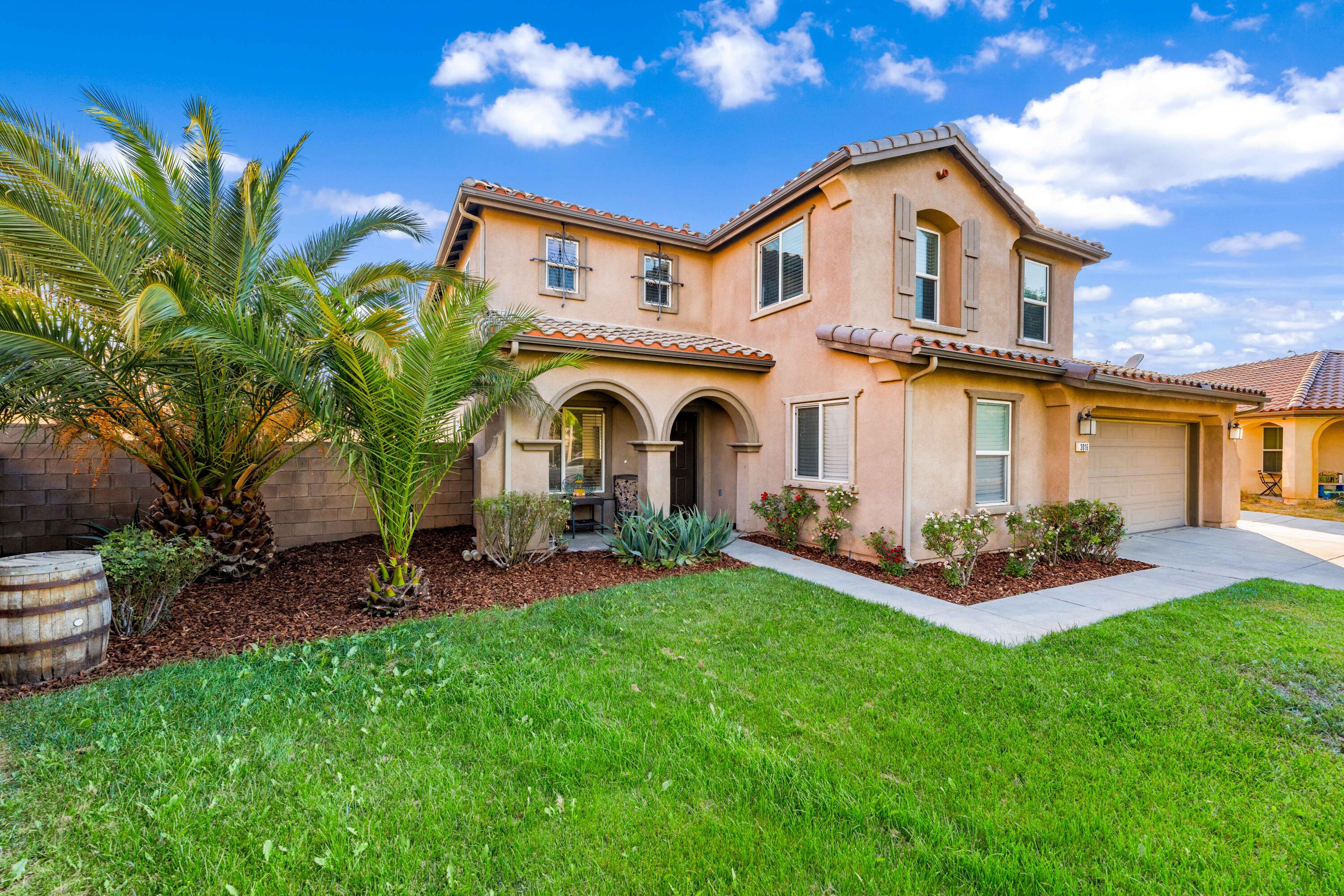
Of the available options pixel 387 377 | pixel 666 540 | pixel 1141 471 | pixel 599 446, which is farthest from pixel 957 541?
pixel 387 377

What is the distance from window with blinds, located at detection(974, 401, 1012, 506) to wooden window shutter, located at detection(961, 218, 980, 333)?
1799 millimetres

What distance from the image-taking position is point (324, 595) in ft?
21.7

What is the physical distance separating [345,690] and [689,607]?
340 cm

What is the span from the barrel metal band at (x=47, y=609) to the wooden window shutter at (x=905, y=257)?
10439mm

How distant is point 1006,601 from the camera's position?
22.3 ft

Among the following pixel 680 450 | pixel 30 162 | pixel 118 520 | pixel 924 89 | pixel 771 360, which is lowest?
pixel 118 520

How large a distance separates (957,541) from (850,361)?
3134 millimetres

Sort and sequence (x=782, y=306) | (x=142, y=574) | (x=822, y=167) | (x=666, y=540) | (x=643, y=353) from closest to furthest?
(x=142, y=574) < (x=666, y=540) < (x=822, y=167) < (x=643, y=353) < (x=782, y=306)

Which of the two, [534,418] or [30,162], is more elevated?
[30,162]

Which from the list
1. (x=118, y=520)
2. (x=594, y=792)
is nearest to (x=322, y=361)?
(x=118, y=520)

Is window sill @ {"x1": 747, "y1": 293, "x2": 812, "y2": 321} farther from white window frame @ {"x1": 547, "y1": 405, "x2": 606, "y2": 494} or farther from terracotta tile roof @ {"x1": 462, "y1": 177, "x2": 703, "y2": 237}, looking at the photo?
white window frame @ {"x1": 547, "y1": 405, "x2": 606, "y2": 494}

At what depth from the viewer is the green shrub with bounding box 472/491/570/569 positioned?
26.2 ft

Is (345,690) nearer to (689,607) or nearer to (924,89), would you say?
(689,607)

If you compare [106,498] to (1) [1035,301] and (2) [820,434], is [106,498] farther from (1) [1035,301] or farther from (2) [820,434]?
(1) [1035,301]
